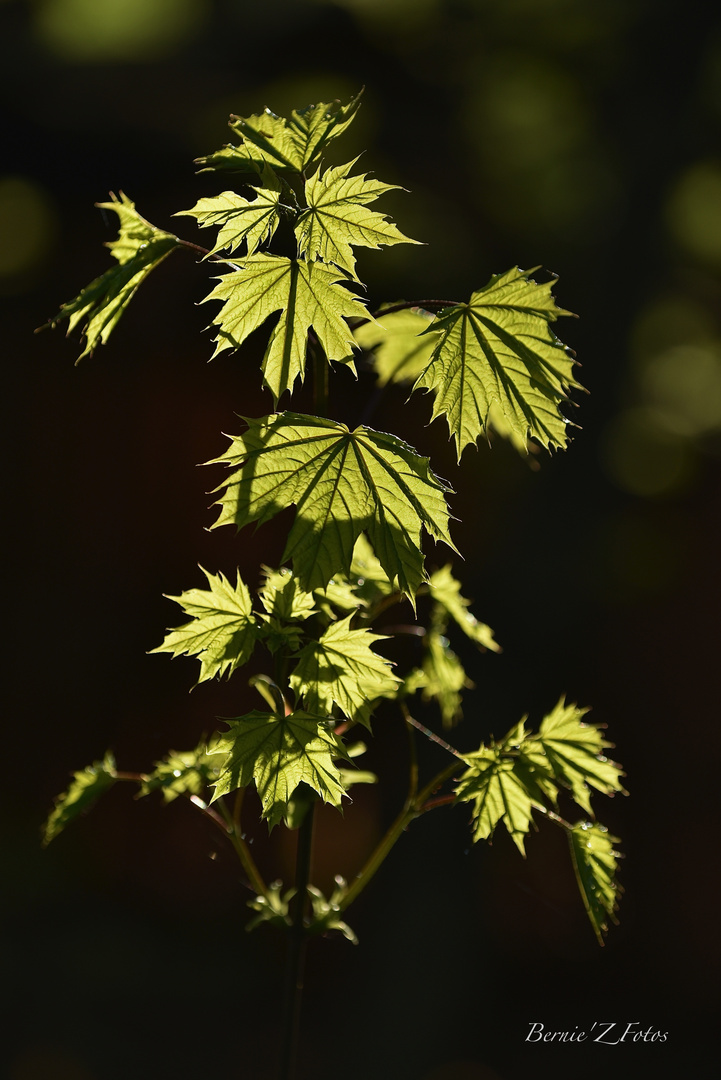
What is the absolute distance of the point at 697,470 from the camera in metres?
3.81

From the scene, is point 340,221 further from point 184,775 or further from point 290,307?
point 184,775

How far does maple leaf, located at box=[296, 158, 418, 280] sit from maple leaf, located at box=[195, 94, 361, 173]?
35 mm

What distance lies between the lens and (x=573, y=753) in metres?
0.87

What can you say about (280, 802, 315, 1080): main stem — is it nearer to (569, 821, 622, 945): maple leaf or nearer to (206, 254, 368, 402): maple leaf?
(569, 821, 622, 945): maple leaf

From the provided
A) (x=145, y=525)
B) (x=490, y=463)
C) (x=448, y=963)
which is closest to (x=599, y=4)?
(x=490, y=463)

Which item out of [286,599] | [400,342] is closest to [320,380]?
[286,599]

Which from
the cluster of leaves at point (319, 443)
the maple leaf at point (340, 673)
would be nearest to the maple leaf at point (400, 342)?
the cluster of leaves at point (319, 443)

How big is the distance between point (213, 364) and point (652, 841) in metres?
3.11

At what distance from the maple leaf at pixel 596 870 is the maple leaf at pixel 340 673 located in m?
0.32

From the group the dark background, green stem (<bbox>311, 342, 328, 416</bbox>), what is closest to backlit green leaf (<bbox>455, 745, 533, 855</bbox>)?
green stem (<bbox>311, 342, 328, 416</bbox>)

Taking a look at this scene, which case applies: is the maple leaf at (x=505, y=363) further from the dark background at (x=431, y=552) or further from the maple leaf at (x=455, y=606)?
the dark background at (x=431, y=552)

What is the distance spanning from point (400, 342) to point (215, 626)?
0.51 m

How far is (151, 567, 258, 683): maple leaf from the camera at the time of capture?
748 mm
